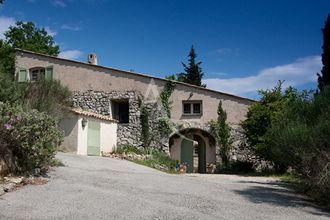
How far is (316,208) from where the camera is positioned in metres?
7.78

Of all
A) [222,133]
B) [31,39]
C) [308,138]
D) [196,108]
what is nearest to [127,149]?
[196,108]

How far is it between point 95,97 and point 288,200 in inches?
621

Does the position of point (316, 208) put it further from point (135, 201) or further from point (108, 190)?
point (108, 190)

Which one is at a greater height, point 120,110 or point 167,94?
point 167,94

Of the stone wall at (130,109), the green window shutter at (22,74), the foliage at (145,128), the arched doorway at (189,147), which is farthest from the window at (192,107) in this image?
the green window shutter at (22,74)

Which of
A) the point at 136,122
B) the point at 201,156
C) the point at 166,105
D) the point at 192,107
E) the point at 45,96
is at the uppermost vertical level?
the point at 166,105

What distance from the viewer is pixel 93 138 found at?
60.3 ft

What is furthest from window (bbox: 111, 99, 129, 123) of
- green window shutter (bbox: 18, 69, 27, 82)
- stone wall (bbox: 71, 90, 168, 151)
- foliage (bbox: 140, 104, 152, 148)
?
green window shutter (bbox: 18, 69, 27, 82)

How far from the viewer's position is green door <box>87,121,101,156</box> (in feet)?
59.1

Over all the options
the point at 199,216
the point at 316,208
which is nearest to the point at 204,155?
the point at 316,208

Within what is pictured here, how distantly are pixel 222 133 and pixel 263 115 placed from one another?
10.3 feet

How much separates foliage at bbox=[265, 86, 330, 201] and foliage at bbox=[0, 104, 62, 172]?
584 centimetres

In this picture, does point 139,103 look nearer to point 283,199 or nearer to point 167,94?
point 167,94

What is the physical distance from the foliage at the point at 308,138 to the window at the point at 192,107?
1158cm
